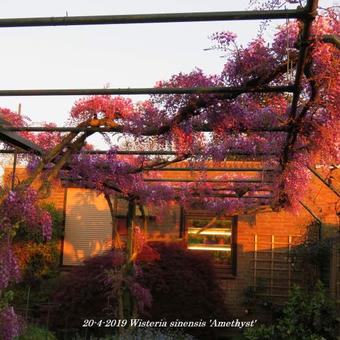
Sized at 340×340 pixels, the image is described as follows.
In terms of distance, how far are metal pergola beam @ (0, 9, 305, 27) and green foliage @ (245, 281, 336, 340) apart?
6.78m

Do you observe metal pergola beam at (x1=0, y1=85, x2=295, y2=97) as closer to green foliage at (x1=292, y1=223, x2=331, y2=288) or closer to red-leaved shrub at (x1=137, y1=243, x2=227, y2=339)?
red-leaved shrub at (x1=137, y1=243, x2=227, y2=339)

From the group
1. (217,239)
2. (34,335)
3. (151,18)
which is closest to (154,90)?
(151,18)

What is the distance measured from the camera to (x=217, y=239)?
12.6m

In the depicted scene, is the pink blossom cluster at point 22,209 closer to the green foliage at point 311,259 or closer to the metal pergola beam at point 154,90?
the metal pergola beam at point 154,90

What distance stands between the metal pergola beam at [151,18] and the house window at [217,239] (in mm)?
9709

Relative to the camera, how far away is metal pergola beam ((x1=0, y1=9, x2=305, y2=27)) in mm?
2637

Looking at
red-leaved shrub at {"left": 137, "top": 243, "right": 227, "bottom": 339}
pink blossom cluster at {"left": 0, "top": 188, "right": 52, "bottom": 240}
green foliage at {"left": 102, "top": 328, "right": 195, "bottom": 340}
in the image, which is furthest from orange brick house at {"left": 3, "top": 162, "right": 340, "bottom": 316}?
pink blossom cluster at {"left": 0, "top": 188, "right": 52, "bottom": 240}

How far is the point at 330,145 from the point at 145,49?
1.68 metres

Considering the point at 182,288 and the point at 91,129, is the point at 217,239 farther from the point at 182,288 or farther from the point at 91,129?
the point at 91,129

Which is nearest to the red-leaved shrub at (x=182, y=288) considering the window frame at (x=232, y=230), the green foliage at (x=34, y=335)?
the window frame at (x=232, y=230)

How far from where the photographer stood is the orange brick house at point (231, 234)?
39.1 ft

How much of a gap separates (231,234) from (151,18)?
33.1ft

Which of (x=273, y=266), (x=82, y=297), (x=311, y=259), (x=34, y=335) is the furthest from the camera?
(x=273, y=266)

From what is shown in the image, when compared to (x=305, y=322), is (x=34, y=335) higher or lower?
lower
